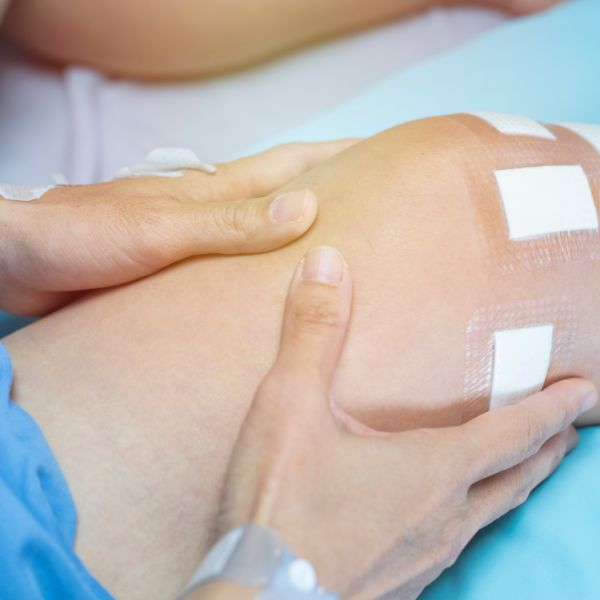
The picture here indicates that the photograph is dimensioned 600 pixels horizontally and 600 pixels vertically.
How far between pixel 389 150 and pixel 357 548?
524mm

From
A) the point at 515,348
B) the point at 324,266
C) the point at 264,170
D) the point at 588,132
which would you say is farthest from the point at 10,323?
the point at 588,132

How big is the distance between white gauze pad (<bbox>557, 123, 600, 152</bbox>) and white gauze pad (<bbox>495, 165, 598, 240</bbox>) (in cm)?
10

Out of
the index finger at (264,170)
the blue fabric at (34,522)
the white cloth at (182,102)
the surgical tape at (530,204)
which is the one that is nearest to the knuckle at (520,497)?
the surgical tape at (530,204)

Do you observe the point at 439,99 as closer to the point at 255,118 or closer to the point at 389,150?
the point at 255,118

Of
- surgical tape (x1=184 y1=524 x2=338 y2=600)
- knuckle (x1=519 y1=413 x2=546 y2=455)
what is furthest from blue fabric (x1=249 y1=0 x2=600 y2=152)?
surgical tape (x1=184 y1=524 x2=338 y2=600)

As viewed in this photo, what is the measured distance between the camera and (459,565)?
909 millimetres

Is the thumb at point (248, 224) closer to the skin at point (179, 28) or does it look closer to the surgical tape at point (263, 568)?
the surgical tape at point (263, 568)

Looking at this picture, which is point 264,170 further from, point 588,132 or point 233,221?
point 588,132

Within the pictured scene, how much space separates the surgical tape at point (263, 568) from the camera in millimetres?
624

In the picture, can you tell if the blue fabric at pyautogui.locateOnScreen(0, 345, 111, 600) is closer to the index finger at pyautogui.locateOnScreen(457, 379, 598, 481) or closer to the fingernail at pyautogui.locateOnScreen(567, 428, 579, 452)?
the index finger at pyautogui.locateOnScreen(457, 379, 598, 481)

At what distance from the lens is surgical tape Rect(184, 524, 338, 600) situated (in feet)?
2.05

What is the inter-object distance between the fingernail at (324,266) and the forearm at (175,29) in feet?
2.87

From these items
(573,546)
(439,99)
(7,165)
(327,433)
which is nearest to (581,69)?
(439,99)

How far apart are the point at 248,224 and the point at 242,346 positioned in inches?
6.4
